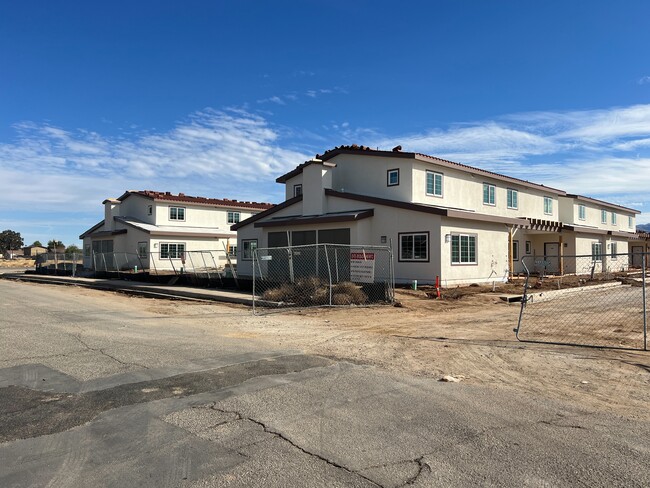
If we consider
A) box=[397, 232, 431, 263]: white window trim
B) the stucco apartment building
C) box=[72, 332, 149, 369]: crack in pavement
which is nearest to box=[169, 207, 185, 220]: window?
the stucco apartment building

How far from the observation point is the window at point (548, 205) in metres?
34.3

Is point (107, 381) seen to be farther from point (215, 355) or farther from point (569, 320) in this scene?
point (569, 320)

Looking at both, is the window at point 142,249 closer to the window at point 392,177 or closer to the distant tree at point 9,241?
the window at point 392,177

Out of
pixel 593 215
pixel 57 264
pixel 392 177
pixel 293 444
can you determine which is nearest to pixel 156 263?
pixel 57 264

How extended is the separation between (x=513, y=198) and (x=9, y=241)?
12170 cm

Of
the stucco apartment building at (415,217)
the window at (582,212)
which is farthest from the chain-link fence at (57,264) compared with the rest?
the window at (582,212)

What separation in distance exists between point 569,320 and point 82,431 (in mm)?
11928

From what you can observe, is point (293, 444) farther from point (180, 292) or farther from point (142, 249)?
point (142, 249)

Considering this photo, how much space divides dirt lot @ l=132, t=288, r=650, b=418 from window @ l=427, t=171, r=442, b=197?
10232 millimetres

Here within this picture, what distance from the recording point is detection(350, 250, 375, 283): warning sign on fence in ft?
54.1

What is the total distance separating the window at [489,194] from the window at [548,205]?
709cm

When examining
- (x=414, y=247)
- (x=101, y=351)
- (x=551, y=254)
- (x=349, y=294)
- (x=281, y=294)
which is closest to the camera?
(x=101, y=351)

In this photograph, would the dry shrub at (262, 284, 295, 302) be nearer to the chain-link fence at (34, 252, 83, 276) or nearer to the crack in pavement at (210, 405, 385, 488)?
the crack in pavement at (210, 405, 385, 488)

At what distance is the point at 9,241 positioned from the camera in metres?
118
